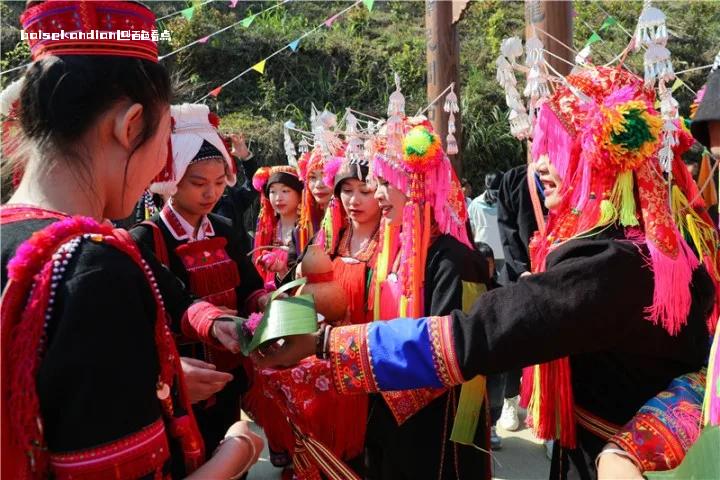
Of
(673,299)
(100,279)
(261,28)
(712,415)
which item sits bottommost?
(712,415)

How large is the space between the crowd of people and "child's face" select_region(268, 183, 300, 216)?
164 centimetres

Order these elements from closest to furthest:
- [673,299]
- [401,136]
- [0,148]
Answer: [0,148] → [673,299] → [401,136]

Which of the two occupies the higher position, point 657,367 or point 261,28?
point 261,28

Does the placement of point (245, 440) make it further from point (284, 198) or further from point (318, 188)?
point (284, 198)

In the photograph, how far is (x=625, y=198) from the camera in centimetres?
182

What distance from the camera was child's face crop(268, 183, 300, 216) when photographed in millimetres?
5391

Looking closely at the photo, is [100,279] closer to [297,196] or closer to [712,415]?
[712,415]

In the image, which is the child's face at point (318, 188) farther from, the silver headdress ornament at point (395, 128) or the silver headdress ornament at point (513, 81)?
the silver headdress ornament at point (513, 81)

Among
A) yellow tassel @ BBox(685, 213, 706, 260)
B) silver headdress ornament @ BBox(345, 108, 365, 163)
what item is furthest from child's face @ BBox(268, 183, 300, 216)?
yellow tassel @ BBox(685, 213, 706, 260)

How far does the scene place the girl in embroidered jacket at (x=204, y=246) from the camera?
8.93ft

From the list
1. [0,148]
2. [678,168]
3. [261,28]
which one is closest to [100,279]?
[0,148]

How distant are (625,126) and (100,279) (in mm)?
1467

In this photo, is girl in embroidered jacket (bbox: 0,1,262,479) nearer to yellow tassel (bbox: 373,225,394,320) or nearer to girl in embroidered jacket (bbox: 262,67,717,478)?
girl in embroidered jacket (bbox: 262,67,717,478)

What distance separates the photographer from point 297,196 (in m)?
5.43
